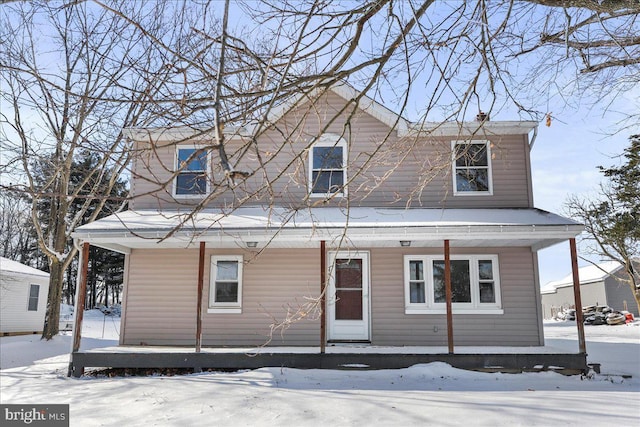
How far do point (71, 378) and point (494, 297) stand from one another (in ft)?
29.1

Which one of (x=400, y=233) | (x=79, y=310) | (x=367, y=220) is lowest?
(x=79, y=310)

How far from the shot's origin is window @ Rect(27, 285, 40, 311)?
22.5 meters

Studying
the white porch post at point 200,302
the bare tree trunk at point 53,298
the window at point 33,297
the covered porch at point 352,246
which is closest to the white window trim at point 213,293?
the covered porch at point 352,246

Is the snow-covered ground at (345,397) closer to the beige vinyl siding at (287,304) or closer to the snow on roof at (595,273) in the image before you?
the beige vinyl siding at (287,304)

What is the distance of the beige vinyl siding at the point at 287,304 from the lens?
10812 mm

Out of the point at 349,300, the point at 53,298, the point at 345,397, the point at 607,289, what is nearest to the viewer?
the point at 345,397

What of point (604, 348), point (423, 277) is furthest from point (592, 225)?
point (423, 277)

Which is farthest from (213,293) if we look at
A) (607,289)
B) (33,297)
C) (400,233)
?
(607,289)

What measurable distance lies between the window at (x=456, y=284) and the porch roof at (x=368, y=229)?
1.55 ft

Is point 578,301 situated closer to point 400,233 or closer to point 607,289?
point 400,233

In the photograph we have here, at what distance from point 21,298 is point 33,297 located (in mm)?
1092

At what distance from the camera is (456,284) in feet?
36.3

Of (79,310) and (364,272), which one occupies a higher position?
(364,272)

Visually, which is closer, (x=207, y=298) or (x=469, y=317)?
(x=469, y=317)
